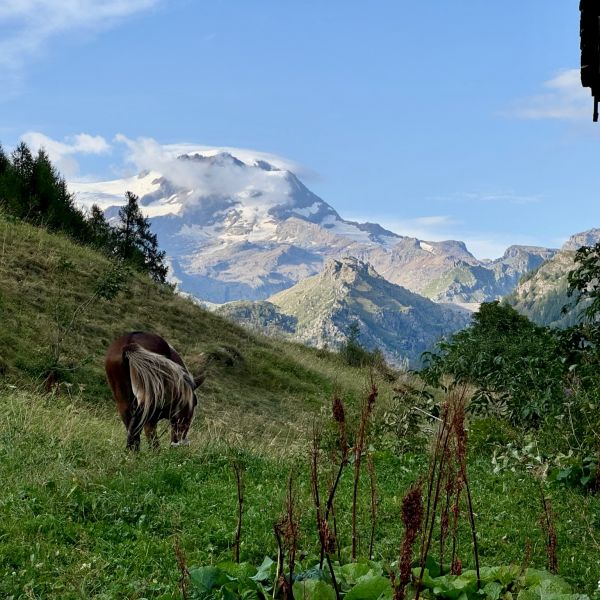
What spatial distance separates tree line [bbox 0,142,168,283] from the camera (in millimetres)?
34781

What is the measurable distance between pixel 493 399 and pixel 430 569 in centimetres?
757

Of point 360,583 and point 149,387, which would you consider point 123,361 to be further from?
point 360,583

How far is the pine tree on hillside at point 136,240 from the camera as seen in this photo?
1769 inches

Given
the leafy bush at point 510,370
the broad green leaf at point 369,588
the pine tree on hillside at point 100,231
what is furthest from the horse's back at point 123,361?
the pine tree on hillside at point 100,231

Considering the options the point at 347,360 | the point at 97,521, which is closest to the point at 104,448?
the point at 97,521

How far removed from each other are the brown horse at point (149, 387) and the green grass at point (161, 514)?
2.25 ft

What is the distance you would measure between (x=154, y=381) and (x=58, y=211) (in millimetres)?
30571

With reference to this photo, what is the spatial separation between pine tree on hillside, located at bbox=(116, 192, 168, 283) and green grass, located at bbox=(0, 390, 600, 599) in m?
35.6

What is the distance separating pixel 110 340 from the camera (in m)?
22.3

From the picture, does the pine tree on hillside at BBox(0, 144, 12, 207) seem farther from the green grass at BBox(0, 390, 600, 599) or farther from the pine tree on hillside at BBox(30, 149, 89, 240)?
the green grass at BBox(0, 390, 600, 599)

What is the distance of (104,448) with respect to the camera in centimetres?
930

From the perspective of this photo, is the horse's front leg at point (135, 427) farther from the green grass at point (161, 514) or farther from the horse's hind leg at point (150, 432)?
the green grass at point (161, 514)

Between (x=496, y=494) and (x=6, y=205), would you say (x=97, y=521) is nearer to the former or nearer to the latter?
(x=496, y=494)

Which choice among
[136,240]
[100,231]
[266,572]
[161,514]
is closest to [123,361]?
[161,514]
